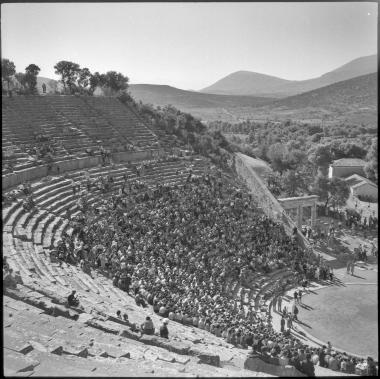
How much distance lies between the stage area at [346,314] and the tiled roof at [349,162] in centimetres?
1385

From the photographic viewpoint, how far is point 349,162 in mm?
34469

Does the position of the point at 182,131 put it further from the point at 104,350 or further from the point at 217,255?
the point at 104,350

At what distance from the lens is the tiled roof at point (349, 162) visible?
33938 mm

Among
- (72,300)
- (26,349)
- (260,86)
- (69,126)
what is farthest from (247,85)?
(26,349)

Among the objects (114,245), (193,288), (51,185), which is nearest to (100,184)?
(51,185)

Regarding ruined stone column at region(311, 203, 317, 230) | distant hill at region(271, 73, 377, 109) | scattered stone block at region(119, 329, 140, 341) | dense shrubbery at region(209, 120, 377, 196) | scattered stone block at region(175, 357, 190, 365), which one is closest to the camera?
scattered stone block at region(175, 357, 190, 365)

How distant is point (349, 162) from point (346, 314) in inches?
765

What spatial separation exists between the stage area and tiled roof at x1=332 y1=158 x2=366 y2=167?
1385 centimetres

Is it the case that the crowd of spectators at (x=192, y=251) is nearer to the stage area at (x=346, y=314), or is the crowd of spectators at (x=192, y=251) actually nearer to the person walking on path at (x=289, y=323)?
the person walking on path at (x=289, y=323)

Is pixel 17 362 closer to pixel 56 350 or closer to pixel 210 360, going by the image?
pixel 56 350

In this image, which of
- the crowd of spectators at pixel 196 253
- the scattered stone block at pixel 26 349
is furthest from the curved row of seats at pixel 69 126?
the scattered stone block at pixel 26 349

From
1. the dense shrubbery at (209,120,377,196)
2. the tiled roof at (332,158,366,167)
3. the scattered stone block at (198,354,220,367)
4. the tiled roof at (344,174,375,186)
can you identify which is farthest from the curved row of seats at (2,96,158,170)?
the scattered stone block at (198,354,220,367)

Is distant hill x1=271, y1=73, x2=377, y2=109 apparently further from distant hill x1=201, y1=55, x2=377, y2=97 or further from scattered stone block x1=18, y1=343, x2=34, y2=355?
scattered stone block x1=18, y1=343, x2=34, y2=355

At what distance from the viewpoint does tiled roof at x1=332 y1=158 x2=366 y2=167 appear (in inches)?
1336
